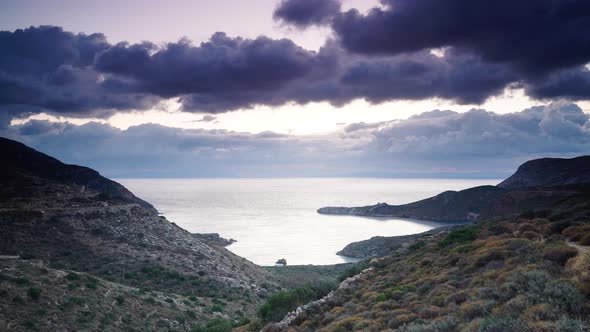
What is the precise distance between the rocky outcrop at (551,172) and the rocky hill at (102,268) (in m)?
124

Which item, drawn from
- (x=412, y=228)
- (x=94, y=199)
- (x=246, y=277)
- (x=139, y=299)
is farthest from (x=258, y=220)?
(x=139, y=299)

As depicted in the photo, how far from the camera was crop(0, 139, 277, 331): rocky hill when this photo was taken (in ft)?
70.0

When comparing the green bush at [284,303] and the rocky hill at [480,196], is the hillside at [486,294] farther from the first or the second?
the rocky hill at [480,196]

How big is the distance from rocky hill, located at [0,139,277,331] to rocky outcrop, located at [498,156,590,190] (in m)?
124

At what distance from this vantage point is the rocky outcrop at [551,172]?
12717 cm

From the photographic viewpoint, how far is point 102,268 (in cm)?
3625

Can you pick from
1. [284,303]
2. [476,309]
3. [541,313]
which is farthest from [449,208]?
[541,313]

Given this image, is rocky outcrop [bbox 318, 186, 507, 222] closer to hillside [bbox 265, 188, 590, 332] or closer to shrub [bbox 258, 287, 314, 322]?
hillside [bbox 265, 188, 590, 332]

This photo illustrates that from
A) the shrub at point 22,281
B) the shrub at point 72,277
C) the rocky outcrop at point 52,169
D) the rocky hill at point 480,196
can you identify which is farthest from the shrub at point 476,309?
the rocky hill at point 480,196

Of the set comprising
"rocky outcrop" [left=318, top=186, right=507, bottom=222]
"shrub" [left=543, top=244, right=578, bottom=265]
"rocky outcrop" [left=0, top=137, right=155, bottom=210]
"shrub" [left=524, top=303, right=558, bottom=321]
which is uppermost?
"rocky outcrop" [left=0, top=137, right=155, bottom=210]

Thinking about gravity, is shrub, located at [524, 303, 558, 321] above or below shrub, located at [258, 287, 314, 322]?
above

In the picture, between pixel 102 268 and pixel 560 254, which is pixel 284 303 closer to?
pixel 560 254

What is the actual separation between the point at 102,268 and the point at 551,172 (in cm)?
16887

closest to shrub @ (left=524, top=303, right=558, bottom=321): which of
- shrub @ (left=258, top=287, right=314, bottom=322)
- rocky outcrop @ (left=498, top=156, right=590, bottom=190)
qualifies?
shrub @ (left=258, top=287, right=314, bottom=322)
